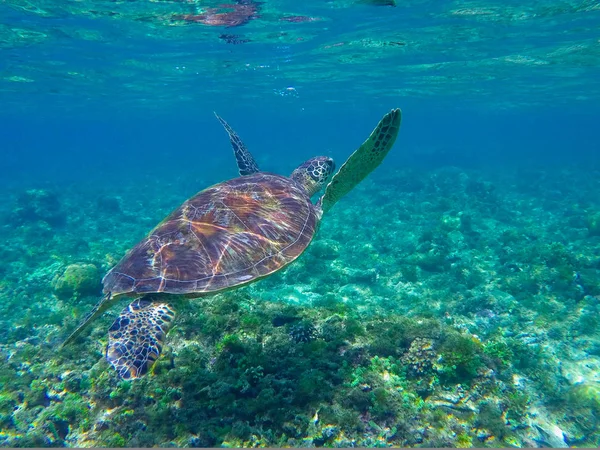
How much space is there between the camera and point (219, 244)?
487 cm

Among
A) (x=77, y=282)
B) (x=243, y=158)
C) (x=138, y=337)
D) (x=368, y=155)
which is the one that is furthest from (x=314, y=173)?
(x=77, y=282)

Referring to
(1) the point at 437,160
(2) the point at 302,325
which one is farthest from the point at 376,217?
(1) the point at 437,160

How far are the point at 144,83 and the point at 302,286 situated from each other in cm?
3358

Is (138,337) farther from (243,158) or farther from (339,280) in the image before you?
(339,280)

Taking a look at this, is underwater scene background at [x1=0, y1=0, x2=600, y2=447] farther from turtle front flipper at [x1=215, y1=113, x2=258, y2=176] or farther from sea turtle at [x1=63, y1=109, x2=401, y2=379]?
turtle front flipper at [x1=215, y1=113, x2=258, y2=176]

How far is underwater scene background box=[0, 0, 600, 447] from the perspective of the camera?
166 inches

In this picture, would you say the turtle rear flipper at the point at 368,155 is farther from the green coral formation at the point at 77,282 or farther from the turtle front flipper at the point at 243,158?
the green coral formation at the point at 77,282

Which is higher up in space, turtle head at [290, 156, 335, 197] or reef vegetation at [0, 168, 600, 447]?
turtle head at [290, 156, 335, 197]

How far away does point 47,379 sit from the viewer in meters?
5.48

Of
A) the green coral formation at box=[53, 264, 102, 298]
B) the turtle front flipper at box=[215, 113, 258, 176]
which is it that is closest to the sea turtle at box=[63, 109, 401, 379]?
the turtle front flipper at box=[215, 113, 258, 176]

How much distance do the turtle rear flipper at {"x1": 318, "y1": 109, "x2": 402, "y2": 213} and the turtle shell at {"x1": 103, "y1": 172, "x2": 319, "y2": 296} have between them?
780mm

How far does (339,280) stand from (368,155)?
21.8 feet

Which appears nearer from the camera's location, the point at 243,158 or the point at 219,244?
the point at 219,244

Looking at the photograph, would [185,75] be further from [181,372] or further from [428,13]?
[181,372]
